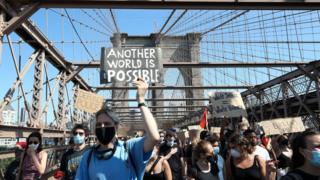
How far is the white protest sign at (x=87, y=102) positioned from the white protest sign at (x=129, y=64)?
1.32 feet

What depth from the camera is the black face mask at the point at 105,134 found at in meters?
2.71

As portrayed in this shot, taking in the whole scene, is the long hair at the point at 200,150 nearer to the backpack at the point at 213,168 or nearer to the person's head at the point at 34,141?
the backpack at the point at 213,168

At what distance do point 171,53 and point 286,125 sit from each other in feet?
67.2

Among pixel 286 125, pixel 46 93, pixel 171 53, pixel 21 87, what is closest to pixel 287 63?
pixel 286 125

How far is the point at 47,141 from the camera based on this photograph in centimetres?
1280

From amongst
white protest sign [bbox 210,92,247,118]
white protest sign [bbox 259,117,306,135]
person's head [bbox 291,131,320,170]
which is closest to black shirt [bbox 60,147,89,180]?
person's head [bbox 291,131,320,170]

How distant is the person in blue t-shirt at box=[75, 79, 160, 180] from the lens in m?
2.59

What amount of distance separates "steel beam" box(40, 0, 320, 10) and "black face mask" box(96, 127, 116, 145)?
Result: 19.8 ft

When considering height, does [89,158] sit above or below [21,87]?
below

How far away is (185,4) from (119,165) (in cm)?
651

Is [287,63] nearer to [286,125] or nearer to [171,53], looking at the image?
[286,125]

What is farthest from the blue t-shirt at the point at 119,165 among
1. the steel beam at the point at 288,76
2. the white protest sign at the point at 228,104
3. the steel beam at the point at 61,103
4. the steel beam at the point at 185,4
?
the steel beam at the point at 288,76

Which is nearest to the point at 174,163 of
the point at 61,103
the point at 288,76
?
the point at 61,103

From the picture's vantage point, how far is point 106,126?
2.76m
